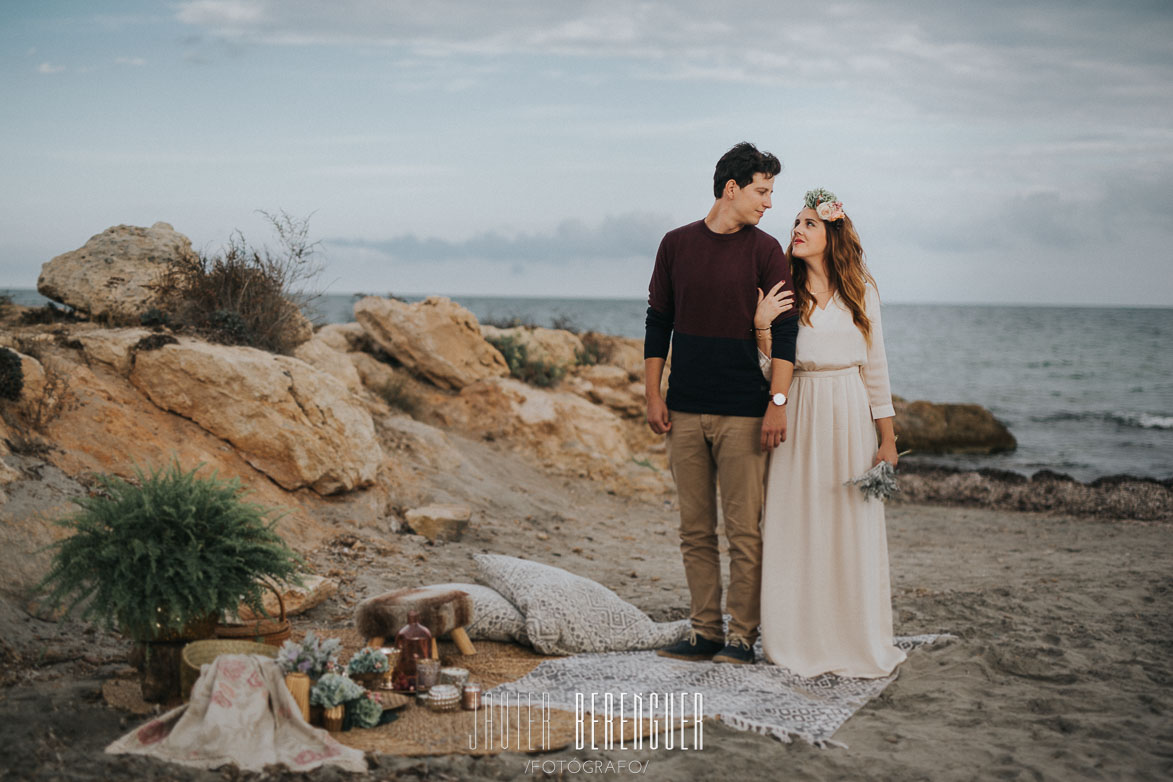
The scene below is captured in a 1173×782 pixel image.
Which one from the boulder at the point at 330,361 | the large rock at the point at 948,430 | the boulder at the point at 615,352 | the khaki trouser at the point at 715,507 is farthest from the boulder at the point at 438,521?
the large rock at the point at 948,430

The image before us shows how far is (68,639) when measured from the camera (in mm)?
4609

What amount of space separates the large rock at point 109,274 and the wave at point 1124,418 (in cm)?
2464

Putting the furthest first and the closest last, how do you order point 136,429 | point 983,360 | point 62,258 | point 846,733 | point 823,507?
point 983,360 → point 62,258 → point 136,429 → point 823,507 → point 846,733

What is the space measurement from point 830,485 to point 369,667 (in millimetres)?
2643

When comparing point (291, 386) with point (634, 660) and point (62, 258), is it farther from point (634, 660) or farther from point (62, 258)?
point (634, 660)

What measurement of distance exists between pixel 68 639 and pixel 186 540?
1.37 meters

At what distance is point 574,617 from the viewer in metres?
5.17

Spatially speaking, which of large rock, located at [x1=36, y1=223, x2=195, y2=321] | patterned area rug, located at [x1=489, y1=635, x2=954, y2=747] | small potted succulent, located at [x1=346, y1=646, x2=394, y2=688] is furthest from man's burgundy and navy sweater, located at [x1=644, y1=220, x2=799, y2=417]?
large rock, located at [x1=36, y1=223, x2=195, y2=321]

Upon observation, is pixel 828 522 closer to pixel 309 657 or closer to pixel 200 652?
pixel 309 657

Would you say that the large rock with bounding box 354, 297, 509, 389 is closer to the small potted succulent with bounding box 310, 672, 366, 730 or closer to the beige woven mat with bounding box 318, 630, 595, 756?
the beige woven mat with bounding box 318, 630, 595, 756

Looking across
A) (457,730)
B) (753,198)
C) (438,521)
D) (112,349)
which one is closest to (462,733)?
(457,730)

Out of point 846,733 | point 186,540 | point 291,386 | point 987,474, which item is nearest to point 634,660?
point 846,733

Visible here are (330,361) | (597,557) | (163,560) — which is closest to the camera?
(163,560)

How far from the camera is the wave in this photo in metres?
24.0
